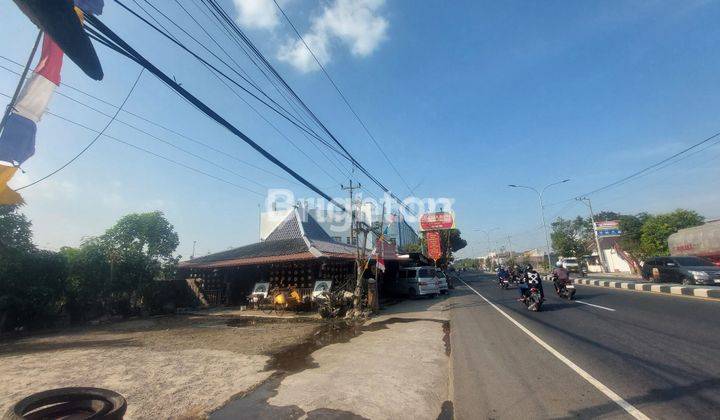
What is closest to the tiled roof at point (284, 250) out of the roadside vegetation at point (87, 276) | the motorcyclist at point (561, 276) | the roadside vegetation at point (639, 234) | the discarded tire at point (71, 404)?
the roadside vegetation at point (87, 276)

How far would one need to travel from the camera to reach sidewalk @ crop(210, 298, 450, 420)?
4156 mm

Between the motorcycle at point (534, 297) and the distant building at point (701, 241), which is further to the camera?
the distant building at point (701, 241)

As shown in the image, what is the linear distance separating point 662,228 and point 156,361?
45406mm

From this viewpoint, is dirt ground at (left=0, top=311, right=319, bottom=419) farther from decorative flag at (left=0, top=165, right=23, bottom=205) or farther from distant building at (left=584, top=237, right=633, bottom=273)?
distant building at (left=584, top=237, right=633, bottom=273)

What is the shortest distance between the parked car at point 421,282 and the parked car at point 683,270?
457 inches

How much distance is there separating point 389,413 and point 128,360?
20.2 feet

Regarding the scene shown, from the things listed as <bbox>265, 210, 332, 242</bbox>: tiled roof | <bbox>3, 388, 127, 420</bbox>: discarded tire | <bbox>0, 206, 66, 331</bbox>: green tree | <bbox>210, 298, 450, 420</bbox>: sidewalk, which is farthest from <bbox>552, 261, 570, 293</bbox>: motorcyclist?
<bbox>0, 206, 66, 331</bbox>: green tree

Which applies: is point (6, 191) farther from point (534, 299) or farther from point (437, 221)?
point (437, 221)

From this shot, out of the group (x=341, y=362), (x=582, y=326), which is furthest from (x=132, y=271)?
(x=582, y=326)

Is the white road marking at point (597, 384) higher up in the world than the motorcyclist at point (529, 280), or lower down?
lower down

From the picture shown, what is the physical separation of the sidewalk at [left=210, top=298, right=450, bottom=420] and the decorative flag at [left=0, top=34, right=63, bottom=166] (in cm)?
377

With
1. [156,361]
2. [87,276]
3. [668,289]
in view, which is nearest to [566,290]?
[668,289]

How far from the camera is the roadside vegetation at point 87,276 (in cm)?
1159

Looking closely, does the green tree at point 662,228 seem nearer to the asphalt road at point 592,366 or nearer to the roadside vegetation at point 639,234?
the roadside vegetation at point 639,234
